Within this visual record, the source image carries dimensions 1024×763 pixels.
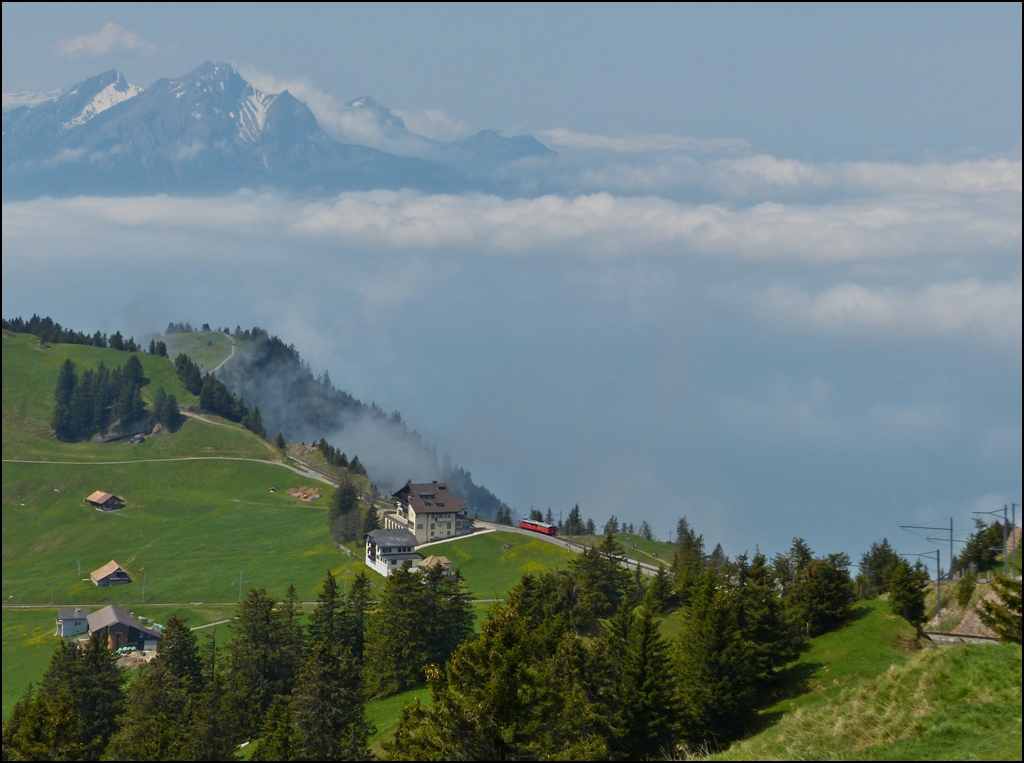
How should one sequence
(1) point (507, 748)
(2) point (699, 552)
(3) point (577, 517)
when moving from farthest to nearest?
(3) point (577, 517), (2) point (699, 552), (1) point (507, 748)

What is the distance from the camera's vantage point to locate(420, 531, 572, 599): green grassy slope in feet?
406

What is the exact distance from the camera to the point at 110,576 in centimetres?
13938

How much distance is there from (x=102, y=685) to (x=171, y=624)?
8658 mm

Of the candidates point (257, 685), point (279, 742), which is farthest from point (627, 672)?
point (257, 685)

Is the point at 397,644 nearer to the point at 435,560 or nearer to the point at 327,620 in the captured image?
the point at 327,620

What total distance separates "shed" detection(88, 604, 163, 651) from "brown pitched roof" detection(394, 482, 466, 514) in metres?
45.7

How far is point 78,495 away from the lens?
184 meters

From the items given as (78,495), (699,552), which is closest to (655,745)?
(699,552)

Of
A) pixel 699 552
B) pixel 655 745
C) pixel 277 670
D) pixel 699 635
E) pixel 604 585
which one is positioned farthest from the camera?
pixel 699 552

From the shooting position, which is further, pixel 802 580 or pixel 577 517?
pixel 577 517

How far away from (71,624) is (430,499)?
5649 centimetres

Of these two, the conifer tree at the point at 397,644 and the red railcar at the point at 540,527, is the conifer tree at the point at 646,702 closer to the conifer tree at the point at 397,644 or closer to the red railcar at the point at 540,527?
the conifer tree at the point at 397,644

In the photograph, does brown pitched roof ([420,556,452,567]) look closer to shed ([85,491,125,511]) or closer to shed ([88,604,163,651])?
shed ([88,604,163,651])

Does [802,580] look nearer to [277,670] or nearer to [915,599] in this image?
[915,599]
